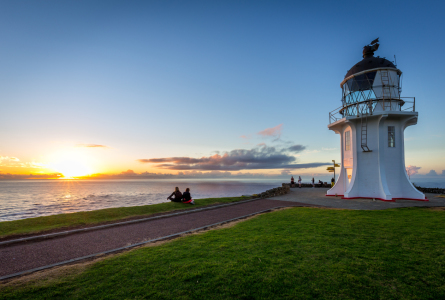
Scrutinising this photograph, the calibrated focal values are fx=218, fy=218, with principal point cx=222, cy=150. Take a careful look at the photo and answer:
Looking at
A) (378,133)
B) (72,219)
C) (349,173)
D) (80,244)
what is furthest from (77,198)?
(378,133)

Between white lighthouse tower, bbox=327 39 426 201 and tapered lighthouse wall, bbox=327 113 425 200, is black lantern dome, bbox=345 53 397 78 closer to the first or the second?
white lighthouse tower, bbox=327 39 426 201

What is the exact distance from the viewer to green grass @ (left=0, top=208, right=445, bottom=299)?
4027mm

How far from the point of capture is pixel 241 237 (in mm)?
7586

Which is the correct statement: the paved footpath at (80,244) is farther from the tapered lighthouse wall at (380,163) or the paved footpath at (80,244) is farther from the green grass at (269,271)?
the tapered lighthouse wall at (380,163)

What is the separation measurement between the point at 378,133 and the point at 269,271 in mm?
19662

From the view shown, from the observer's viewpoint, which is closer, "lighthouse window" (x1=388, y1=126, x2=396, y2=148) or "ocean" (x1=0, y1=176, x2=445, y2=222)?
"lighthouse window" (x1=388, y1=126, x2=396, y2=148)

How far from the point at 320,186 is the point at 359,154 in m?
19.1

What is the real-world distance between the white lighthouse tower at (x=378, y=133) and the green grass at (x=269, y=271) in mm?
13588

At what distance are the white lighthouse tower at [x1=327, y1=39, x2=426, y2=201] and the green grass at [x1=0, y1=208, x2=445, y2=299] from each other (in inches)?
535

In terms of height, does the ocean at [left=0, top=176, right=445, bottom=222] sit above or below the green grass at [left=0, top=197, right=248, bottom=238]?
below

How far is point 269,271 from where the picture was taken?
186 inches

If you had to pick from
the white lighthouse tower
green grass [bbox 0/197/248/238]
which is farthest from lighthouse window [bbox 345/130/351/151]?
green grass [bbox 0/197/248/238]

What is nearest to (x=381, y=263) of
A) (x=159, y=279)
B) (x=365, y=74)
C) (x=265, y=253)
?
(x=265, y=253)

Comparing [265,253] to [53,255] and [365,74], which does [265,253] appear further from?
[365,74]
